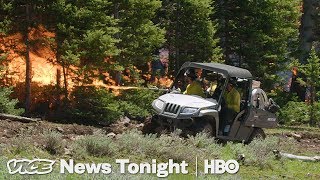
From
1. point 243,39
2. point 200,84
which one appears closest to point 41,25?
point 200,84

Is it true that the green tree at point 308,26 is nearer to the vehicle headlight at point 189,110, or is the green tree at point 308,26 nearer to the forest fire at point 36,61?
the forest fire at point 36,61

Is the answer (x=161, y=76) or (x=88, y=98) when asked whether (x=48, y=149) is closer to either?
(x=88, y=98)

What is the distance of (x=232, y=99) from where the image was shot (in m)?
15.1

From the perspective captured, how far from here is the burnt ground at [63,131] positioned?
1216 centimetres

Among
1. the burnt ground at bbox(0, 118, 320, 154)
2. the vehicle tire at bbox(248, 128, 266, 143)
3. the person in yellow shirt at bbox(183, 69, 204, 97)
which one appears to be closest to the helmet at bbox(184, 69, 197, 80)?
the person in yellow shirt at bbox(183, 69, 204, 97)

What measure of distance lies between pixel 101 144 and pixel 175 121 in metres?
3.95

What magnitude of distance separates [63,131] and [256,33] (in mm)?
16903

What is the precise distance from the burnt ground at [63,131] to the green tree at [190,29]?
6.74 m

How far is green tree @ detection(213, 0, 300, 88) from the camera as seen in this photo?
30.2 m

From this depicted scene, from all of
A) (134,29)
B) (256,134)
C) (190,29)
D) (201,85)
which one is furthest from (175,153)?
(190,29)

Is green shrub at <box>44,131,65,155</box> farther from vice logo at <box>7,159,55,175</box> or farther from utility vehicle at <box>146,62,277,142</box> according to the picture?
utility vehicle at <box>146,62,277,142</box>

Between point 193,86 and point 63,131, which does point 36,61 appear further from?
point 193,86

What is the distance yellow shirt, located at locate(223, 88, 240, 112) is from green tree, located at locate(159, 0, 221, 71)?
11.3 metres

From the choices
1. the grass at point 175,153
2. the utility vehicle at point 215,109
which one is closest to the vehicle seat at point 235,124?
the utility vehicle at point 215,109
